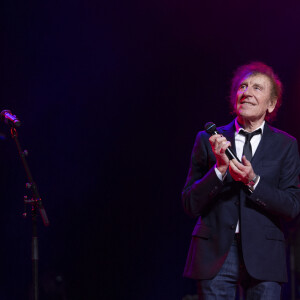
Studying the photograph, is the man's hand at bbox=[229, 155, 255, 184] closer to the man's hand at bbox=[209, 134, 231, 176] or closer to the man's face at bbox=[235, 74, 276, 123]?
the man's hand at bbox=[209, 134, 231, 176]

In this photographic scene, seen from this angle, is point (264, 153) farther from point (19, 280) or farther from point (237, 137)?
point (19, 280)

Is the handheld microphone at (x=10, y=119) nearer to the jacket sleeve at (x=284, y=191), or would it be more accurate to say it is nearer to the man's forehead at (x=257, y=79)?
the man's forehead at (x=257, y=79)

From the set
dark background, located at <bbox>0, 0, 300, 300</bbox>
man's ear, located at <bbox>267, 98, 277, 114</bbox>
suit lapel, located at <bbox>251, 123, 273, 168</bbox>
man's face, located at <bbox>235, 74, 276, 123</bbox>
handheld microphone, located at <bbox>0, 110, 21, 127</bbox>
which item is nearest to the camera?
suit lapel, located at <bbox>251, 123, 273, 168</bbox>

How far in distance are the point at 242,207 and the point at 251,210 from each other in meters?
0.04

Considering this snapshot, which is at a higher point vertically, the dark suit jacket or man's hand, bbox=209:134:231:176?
man's hand, bbox=209:134:231:176

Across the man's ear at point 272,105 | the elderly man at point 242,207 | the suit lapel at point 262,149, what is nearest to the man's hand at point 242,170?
the elderly man at point 242,207

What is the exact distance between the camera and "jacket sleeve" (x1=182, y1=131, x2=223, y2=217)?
203 centimetres

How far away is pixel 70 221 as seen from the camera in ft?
13.2

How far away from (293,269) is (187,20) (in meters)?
2.34

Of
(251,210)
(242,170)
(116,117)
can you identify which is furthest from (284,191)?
(116,117)

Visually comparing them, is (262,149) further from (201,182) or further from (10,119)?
(10,119)

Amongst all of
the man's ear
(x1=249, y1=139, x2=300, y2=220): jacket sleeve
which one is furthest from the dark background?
(x1=249, y1=139, x2=300, y2=220): jacket sleeve

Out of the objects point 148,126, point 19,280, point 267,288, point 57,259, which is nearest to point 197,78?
point 148,126

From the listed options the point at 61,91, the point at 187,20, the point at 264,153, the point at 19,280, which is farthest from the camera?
the point at 187,20
